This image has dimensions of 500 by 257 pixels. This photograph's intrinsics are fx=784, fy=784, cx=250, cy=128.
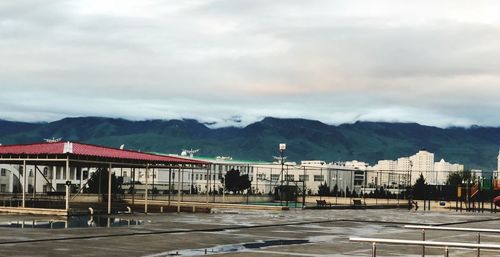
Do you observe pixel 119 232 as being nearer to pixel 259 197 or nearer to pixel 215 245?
pixel 215 245

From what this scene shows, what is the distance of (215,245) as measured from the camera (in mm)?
24234

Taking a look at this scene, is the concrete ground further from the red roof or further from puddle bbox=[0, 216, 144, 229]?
the red roof

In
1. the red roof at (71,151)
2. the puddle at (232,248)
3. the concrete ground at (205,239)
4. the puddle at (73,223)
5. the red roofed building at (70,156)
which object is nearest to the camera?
the puddle at (232,248)

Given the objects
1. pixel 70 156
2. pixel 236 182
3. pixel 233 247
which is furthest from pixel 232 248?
pixel 236 182

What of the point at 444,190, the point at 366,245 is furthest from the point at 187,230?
the point at 444,190

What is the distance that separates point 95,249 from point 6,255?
9.35 feet

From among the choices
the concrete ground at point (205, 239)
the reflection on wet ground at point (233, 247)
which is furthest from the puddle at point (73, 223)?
the reflection on wet ground at point (233, 247)

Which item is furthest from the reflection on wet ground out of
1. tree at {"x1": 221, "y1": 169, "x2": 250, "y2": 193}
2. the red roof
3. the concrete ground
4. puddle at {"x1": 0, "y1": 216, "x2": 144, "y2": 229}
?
tree at {"x1": 221, "y1": 169, "x2": 250, "y2": 193}

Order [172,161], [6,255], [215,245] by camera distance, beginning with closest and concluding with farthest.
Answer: [6,255] < [215,245] < [172,161]

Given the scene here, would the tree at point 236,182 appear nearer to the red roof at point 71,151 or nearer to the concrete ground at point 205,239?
the red roof at point 71,151

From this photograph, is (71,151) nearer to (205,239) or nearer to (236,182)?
(205,239)

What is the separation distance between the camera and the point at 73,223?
3331 centimetres

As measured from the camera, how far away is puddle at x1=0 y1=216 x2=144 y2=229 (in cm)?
3074

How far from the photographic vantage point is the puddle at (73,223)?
3074cm
